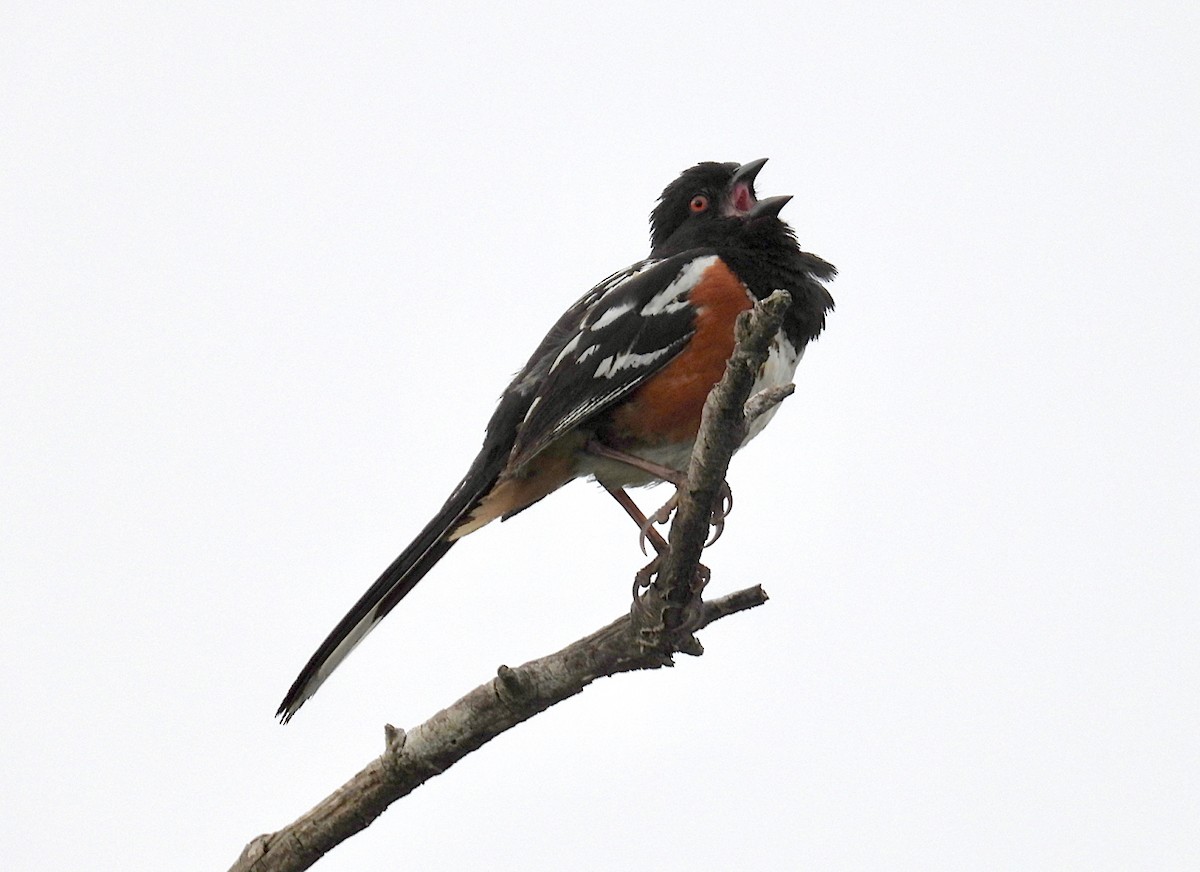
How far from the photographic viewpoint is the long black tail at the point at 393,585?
4.58 metres

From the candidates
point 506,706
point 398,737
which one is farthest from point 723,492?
point 398,737

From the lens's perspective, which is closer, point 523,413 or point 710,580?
point 710,580

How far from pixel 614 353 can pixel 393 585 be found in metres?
1.15

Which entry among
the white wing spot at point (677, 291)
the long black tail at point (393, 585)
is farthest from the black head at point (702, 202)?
the long black tail at point (393, 585)

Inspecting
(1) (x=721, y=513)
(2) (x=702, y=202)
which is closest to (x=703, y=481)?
(1) (x=721, y=513)

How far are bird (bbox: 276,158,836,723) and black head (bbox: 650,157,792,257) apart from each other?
173mm

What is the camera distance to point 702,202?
574cm

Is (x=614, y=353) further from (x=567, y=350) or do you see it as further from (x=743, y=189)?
(x=743, y=189)

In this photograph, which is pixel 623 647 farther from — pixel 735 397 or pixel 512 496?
pixel 512 496

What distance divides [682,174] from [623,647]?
8.22 ft

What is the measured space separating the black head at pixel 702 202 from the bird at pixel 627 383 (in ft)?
0.57

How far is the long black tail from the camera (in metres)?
4.58

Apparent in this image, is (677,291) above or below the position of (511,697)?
above

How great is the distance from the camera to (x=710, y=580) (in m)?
4.06
